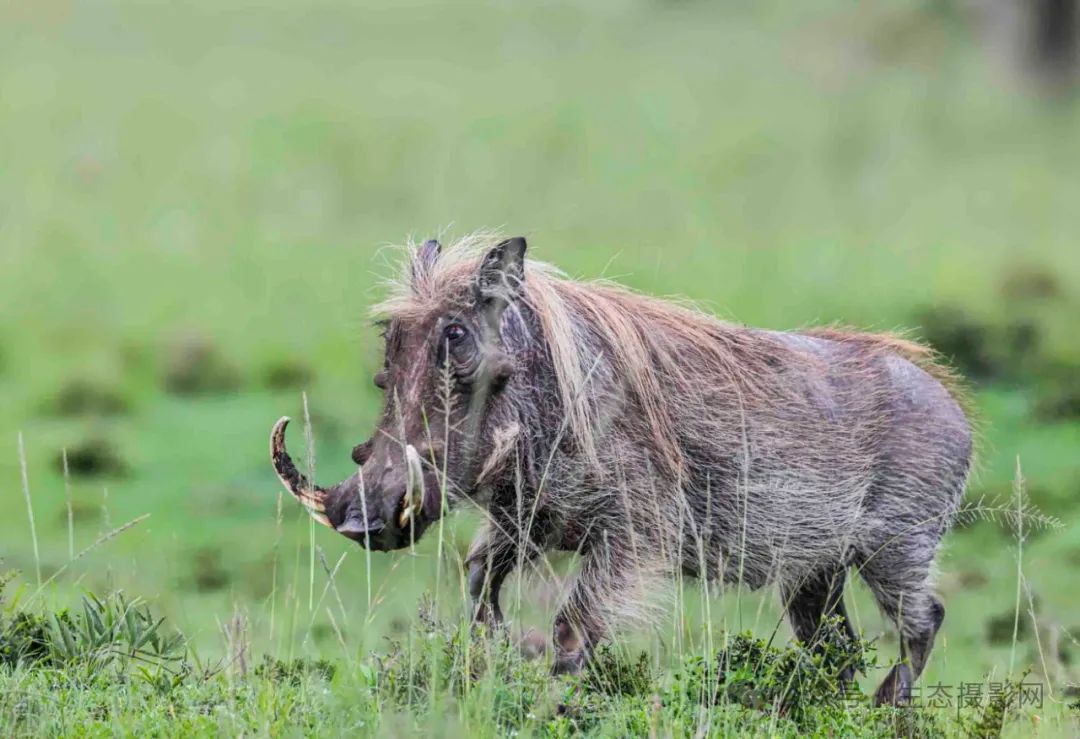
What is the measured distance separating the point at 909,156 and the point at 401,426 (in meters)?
17.7

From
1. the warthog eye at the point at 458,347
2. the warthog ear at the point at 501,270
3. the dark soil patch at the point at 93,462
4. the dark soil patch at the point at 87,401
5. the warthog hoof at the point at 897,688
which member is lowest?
the dark soil patch at the point at 93,462

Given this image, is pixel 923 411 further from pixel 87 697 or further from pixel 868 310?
pixel 868 310

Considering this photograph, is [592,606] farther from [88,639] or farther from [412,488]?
[88,639]

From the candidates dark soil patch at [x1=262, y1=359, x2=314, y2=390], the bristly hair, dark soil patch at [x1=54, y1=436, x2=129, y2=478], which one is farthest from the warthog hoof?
dark soil patch at [x1=262, y1=359, x2=314, y2=390]

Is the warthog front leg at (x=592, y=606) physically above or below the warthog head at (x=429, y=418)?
below

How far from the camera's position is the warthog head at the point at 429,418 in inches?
188

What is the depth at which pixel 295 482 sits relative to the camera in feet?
16.3

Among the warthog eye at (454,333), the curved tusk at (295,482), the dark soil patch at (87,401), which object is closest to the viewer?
the curved tusk at (295,482)

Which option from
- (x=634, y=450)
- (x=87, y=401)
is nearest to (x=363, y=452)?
(x=634, y=450)

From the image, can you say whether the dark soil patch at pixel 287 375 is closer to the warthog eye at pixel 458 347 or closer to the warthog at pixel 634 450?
the warthog at pixel 634 450

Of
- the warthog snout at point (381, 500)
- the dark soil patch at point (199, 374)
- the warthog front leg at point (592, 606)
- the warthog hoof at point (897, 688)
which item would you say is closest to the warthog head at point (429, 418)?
the warthog snout at point (381, 500)

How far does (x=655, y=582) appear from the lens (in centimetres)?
524

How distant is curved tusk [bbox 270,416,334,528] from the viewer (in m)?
4.86

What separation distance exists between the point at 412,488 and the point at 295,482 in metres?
0.45
